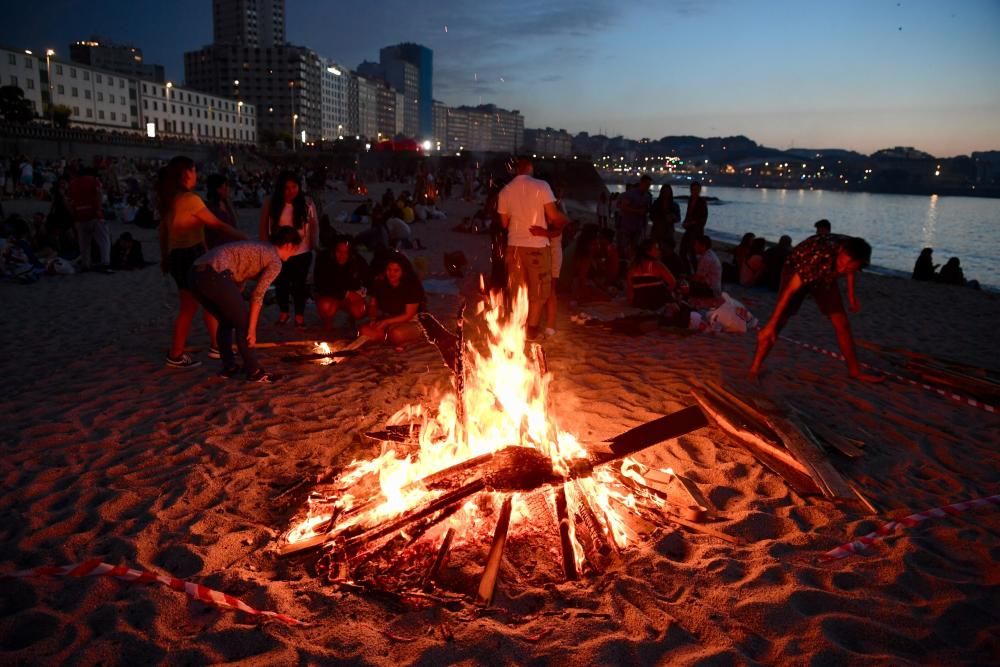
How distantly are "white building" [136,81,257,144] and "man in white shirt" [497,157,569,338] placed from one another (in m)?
95.7

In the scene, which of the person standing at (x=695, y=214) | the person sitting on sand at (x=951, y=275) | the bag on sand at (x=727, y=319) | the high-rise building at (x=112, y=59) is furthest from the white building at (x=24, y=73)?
the person sitting on sand at (x=951, y=275)

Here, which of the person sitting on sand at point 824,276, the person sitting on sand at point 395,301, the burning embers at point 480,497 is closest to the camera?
the burning embers at point 480,497

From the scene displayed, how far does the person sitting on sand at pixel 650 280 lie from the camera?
9492 millimetres

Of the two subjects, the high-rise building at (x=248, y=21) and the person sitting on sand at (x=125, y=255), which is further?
the high-rise building at (x=248, y=21)

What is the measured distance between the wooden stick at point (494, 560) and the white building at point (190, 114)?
99538mm

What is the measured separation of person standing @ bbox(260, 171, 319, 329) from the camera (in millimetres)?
7504

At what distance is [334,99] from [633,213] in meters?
149

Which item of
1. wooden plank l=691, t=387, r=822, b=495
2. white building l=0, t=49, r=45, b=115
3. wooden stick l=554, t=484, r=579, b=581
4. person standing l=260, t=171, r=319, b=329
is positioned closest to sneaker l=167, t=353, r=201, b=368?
person standing l=260, t=171, r=319, b=329

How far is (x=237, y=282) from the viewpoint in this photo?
19.2 ft

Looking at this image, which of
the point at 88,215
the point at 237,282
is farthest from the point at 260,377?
the point at 88,215

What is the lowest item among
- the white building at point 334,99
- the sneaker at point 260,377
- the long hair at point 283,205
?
the sneaker at point 260,377

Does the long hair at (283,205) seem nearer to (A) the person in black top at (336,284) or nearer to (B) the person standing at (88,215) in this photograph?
(A) the person in black top at (336,284)

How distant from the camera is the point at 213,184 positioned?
7.56 meters

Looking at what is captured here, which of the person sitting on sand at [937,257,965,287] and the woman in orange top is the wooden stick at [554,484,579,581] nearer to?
the woman in orange top
